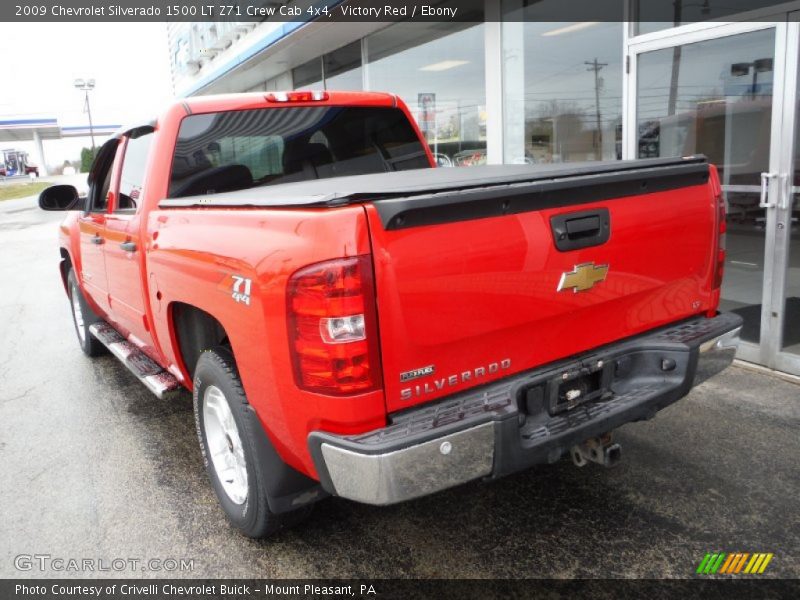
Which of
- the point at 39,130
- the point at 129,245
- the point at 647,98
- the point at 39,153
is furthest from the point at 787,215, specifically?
the point at 39,130

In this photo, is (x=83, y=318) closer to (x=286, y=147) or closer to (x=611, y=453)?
(x=286, y=147)

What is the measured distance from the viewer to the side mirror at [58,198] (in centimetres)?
505

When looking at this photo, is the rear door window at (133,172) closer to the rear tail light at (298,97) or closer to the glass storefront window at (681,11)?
the rear tail light at (298,97)

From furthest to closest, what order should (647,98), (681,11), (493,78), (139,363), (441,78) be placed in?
1. (441,78)
2. (493,78)
3. (647,98)
4. (681,11)
5. (139,363)

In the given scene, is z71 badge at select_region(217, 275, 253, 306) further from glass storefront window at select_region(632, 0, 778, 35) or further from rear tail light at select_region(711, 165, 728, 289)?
glass storefront window at select_region(632, 0, 778, 35)

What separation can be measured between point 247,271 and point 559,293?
1.17 metres

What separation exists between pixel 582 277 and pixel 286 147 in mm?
2272

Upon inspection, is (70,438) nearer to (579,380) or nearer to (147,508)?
(147,508)

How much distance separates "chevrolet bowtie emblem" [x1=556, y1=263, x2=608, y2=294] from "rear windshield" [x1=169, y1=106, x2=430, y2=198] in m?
2.16

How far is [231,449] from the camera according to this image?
3137mm

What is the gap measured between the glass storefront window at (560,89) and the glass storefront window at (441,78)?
0.70m

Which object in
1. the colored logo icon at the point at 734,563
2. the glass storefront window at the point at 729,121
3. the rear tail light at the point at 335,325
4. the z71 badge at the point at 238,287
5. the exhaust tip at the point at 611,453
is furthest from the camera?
the glass storefront window at the point at 729,121

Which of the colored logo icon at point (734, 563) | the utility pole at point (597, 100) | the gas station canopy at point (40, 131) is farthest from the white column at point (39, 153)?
the colored logo icon at point (734, 563)

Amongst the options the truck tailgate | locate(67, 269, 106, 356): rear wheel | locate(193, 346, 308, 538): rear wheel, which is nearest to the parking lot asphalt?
locate(193, 346, 308, 538): rear wheel
